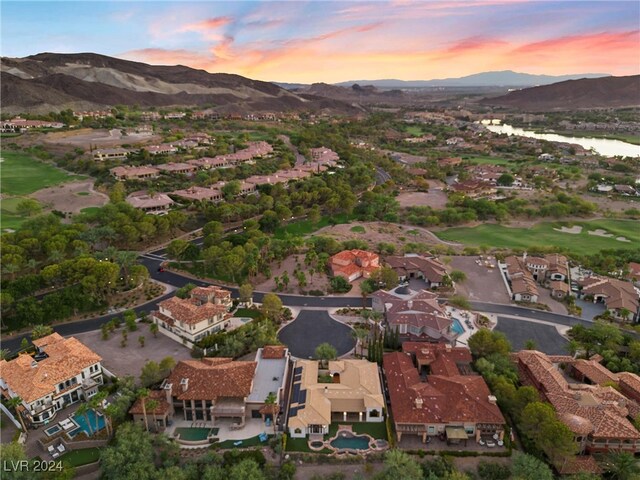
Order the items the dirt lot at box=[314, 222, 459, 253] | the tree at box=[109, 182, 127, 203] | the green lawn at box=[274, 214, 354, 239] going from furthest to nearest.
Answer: the tree at box=[109, 182, 127, 203] < the green lawn at box=[274, 214, 354, 239] < the dirt lot at box=[314, 222, 459, 253]

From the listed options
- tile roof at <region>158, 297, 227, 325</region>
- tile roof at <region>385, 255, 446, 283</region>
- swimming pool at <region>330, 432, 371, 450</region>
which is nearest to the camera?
swimming pool at <region>330, 432, 371, 450</region>

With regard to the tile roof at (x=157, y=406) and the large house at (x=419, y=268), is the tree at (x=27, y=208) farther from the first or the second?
the large house at (x=419, y=268)

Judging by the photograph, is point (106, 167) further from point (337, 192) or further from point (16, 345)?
point (16, 345)

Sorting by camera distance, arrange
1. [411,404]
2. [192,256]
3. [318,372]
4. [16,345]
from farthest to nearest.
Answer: [192,256] < [16,345] < [318,372] < [411,404]

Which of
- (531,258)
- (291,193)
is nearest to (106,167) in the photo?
(291,193)

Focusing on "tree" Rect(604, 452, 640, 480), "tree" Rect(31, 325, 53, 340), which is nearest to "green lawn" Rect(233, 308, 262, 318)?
"tree" Rect(31, 325, 53, 340)

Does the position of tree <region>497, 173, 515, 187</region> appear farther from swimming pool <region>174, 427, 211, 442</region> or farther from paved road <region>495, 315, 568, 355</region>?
swimming pool <region>174, 427, 211, 442</region>
